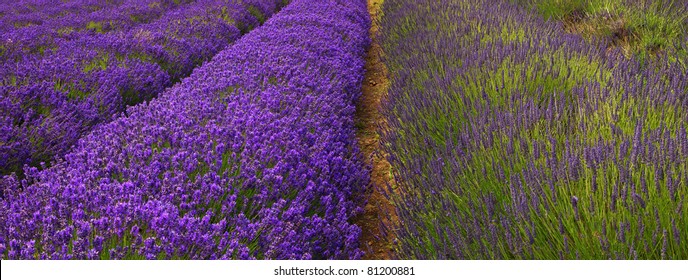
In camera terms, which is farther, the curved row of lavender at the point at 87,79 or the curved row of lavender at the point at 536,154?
the curved row of lavender at the point at 87,79

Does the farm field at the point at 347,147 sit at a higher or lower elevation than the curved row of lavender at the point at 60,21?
higher

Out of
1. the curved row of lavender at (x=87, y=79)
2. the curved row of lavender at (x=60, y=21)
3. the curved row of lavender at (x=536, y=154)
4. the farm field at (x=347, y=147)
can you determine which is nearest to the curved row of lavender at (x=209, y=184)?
the farm field at (x=347, y=147)

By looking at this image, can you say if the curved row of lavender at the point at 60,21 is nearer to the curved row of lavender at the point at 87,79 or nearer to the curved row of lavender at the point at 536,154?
the curved row of lavender at the point at 87,79

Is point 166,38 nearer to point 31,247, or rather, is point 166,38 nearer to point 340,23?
point 340,23

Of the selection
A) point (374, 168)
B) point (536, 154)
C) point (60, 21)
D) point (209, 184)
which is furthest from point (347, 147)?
point (60, 21)

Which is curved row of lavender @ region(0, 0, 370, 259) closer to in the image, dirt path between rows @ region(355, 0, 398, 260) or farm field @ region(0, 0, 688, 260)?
farm field @ region(0, 0, 688, 260)
